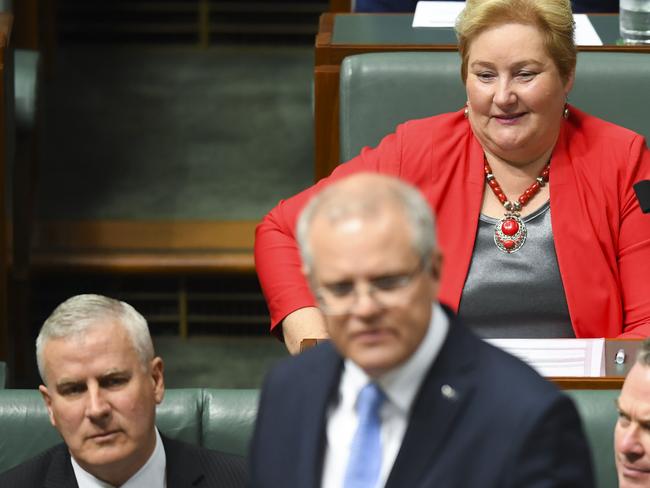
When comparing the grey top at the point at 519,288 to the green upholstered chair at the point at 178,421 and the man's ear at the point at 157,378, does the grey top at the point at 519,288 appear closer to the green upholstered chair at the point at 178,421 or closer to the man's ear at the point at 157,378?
the green upholstered chair at the point at 178,421

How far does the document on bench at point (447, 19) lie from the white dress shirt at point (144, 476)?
112 centimetres

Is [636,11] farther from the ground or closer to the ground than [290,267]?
farther from the ground

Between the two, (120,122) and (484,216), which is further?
(120,122)

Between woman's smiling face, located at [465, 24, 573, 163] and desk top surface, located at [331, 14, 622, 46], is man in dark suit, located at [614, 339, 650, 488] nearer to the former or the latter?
woman's smiling face, located at [465, 24, 573, 163]

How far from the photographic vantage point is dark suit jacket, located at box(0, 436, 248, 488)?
1.52m

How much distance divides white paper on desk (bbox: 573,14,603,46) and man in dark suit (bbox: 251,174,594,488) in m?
1.44

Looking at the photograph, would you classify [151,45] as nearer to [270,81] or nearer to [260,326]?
[270,81]

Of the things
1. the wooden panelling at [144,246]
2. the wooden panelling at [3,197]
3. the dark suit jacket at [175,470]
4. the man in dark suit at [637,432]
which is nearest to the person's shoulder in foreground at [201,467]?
the dark suit jacket at [175,470]

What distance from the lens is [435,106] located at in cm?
219

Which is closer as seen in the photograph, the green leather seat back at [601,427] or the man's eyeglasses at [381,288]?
the man's eyeglasses at [381,288]

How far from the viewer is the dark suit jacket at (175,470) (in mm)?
1522

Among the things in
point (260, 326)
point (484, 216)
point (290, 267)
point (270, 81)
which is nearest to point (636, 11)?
point (484, 216)

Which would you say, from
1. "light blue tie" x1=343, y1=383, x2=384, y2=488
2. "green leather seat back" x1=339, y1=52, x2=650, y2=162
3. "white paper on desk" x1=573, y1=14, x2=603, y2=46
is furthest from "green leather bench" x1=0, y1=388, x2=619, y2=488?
"white paper on desk" x1=573, y1=14, x2=603, y2=46

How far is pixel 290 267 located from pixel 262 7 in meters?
2.15
